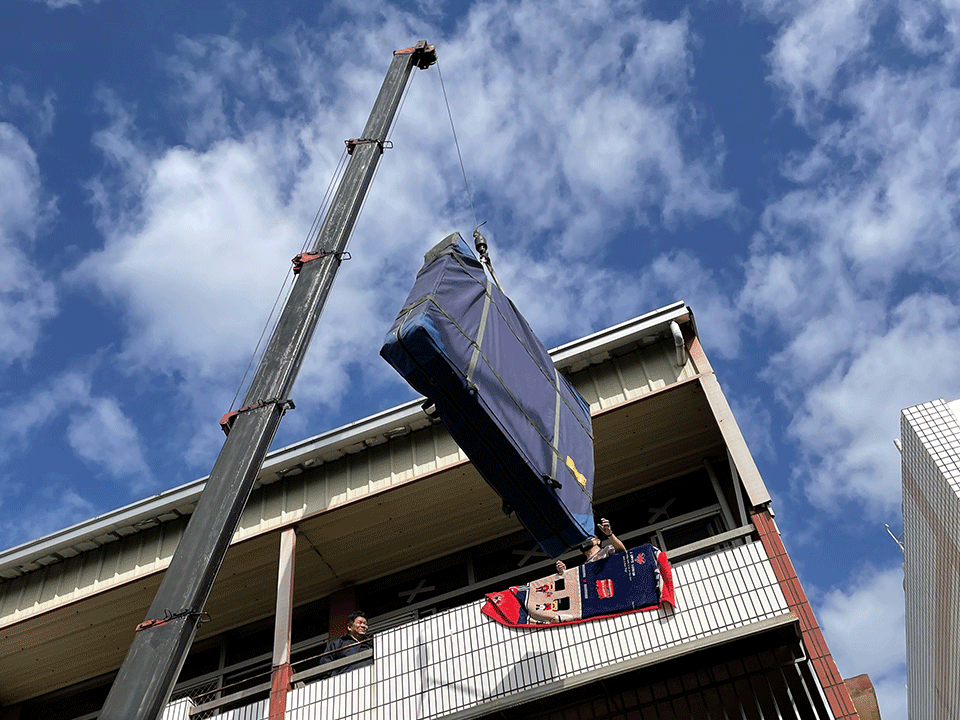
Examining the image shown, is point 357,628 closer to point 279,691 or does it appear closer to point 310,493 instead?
point 279,691

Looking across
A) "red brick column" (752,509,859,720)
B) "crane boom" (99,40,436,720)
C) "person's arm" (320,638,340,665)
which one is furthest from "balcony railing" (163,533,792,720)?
"crane boom" (99,40,436,720)

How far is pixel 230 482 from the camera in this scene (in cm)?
747

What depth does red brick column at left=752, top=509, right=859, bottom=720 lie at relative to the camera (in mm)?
8844

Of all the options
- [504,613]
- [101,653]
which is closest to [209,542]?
[504,613]

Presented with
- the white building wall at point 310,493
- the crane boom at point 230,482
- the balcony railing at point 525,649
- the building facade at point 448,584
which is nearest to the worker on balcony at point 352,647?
the building facade at point 448,584

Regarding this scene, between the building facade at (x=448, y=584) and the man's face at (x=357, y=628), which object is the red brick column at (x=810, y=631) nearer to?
the building facade at (x=448, y=584)

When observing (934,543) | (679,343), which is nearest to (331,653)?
(679,343)

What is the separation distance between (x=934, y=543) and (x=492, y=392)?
8.59 metres

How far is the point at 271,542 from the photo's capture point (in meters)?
14.1

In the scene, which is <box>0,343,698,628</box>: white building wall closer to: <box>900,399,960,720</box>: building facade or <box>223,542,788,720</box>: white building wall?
<box>223,542,788,720</box>: white building wall

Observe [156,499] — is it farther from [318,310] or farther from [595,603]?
[595,603]

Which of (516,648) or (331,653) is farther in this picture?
(331,653)

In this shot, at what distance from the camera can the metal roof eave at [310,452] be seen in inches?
530

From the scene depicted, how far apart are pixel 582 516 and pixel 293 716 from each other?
16.9 feet
